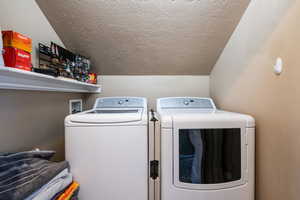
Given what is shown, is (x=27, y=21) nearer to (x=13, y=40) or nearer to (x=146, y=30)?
(x=13, y=40)

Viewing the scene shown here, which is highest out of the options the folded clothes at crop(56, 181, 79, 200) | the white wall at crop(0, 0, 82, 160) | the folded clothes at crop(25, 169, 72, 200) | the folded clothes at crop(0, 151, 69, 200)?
the white wall at crop(0, 0, 82, 160)

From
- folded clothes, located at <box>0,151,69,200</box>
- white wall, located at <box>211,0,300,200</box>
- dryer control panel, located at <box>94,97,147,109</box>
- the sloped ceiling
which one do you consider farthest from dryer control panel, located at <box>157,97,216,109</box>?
folded clothes, located at <box>0,151,69,200</box>

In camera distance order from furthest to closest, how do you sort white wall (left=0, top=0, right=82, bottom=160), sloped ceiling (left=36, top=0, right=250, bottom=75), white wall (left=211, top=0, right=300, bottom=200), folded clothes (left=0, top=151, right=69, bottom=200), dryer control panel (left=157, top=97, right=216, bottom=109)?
dryer control panel (left=157, top=97, right=216, bottom=109), sloped ceiling (left=36, top=0, right=250, bottom=75), white wall (left=0, top=0, right=82, bottom=160), white wall (left=211, top=0, right=300, bottom=200), folded clothes (left=0, top=151, right=69, bottom=200)

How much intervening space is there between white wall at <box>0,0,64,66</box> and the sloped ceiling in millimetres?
72

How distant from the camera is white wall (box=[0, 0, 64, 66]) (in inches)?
38.9

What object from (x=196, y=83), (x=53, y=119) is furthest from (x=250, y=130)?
(x=53, y=119)

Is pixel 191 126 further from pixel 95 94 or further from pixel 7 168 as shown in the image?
pixel 95 94

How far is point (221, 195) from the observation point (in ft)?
3.44

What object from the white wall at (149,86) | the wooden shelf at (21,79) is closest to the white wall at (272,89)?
the white wall at (149,86)

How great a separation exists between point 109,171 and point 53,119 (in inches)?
31.3

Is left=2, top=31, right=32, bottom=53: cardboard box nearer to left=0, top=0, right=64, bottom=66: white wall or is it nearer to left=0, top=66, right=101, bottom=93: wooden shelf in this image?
left=0, top=66, right=101, bottom=93: wooden shelf

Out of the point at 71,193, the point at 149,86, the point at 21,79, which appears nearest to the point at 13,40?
the point at 21,79

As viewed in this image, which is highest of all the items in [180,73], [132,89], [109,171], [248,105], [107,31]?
[107,31]

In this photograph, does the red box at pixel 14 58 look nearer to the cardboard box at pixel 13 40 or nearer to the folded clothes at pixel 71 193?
the cardboard box at pixel 13 40
